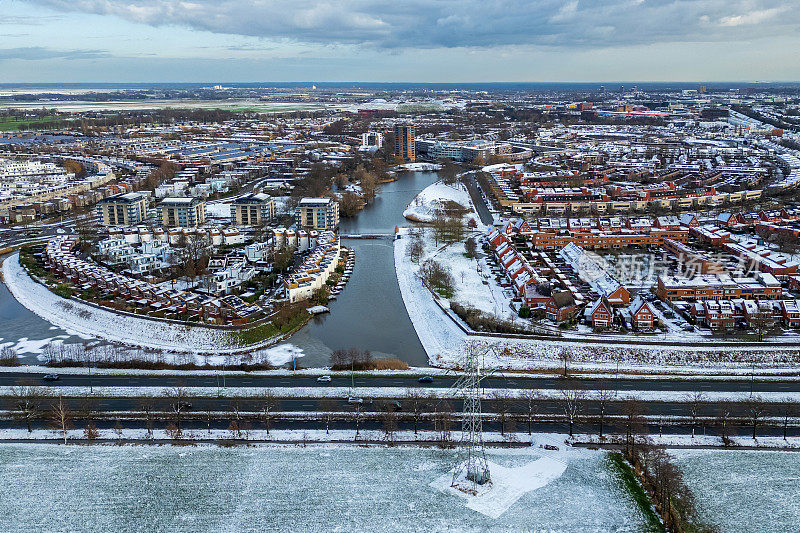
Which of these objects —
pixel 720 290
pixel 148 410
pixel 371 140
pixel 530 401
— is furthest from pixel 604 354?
pixel 371 140

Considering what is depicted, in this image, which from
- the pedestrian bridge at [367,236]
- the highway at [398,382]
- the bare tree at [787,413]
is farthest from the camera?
the pedestrian bridge at [367,236]

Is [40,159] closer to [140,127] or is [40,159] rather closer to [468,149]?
[140,127]

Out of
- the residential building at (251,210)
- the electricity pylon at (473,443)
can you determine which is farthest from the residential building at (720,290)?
the residential building at (251,210)

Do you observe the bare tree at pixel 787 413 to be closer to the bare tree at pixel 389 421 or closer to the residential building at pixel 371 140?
the bare tree at pixel 389 421

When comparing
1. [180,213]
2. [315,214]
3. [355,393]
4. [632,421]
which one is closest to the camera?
[632,421]

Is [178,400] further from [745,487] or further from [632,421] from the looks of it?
[745,487]
